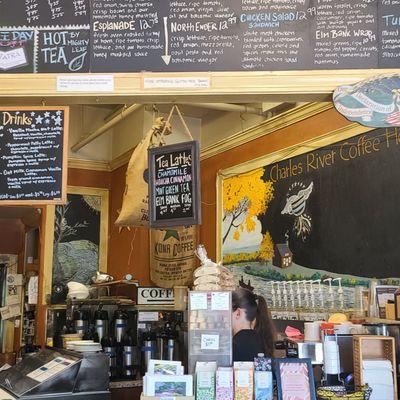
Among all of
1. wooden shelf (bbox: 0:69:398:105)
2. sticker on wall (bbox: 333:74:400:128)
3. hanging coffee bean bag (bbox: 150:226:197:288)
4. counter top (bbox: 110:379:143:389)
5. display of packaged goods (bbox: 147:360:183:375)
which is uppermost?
wooden shelf (bbox: 0:69:398:105)

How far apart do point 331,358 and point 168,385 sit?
0.84 metres

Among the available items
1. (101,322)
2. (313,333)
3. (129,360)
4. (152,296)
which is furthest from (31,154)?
(152,296)

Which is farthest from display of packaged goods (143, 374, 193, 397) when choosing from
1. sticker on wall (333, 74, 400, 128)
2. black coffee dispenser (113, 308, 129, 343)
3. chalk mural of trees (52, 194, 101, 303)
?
chalk mural of trees (52, 194, 101, 303)

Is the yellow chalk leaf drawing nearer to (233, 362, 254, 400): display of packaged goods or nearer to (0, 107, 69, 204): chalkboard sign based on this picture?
(0, 107, 69, 204): chalkboard sign

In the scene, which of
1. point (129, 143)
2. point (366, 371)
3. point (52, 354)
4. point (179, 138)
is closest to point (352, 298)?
point (366, 371)

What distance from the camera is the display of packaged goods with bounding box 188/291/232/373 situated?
281 centimetres

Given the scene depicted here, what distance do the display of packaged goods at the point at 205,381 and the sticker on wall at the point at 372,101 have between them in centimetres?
144

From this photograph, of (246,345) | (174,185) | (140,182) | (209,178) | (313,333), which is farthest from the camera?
(209,178)

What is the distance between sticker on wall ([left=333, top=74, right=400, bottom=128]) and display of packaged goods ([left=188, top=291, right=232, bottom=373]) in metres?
1.12

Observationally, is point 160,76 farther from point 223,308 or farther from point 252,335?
point 252,335

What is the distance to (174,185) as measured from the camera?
320cm

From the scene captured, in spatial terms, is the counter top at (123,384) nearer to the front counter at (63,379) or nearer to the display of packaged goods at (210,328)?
the front counter at (63,379)

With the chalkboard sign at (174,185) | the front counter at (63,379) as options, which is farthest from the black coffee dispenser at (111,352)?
the chalkboard sign at (174,185)

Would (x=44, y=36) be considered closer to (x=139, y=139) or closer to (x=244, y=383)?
(x=244, y=383)
